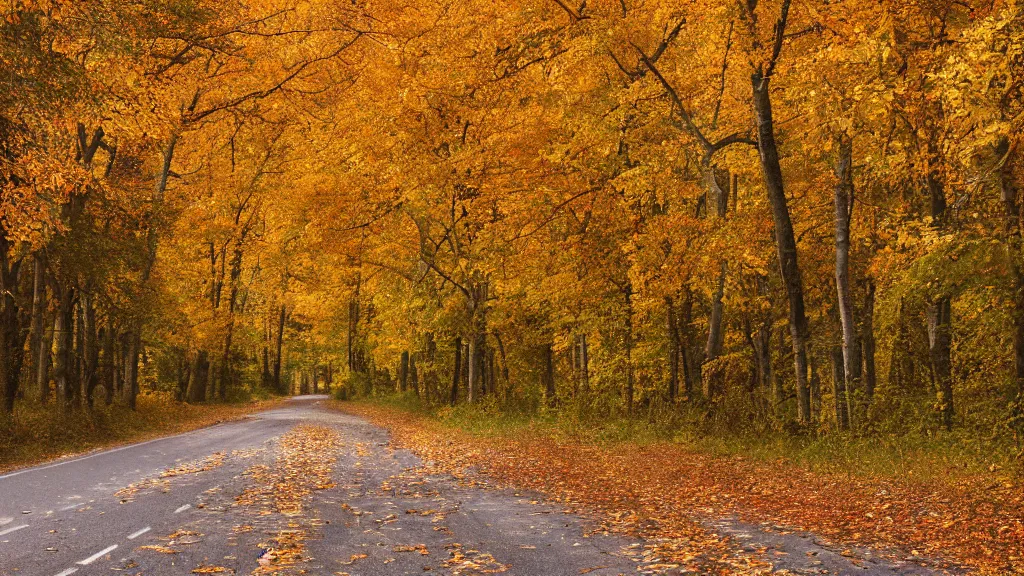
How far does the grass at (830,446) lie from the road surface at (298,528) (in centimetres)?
377

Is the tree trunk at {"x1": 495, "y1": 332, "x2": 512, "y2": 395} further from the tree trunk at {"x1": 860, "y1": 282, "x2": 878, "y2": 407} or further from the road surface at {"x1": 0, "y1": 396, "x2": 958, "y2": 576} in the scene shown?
the road surface at {"x1": 0, "y1": 396, "x2": 958, "y2": 576}

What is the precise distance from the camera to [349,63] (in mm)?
22062

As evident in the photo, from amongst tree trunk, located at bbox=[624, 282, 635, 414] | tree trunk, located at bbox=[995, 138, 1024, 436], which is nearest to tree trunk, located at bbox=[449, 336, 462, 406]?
tree trunk, located at bbox=[624, 282, 635, 414]

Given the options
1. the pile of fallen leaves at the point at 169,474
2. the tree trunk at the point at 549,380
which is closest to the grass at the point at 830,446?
the tree trunk at the point at 549,380

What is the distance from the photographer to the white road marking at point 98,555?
7.36 metres

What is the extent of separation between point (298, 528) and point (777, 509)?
6.10 m

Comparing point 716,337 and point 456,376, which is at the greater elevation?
point 716,337

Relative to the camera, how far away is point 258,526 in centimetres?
922

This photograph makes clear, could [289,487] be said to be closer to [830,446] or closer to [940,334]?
[830,446]

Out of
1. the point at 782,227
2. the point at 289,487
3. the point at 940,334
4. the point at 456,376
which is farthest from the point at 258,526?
the point at 456,376

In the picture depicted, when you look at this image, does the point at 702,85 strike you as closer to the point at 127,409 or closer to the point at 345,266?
the point at 345,266

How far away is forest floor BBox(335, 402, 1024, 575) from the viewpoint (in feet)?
24.8

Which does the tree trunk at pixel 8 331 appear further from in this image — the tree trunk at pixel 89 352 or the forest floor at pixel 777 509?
the forest floor at pixel 777 509

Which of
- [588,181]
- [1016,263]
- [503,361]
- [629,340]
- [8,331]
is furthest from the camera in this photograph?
[503,361]
